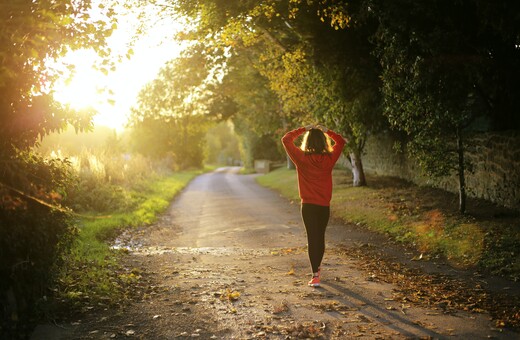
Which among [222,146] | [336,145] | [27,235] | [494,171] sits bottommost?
[494,171]

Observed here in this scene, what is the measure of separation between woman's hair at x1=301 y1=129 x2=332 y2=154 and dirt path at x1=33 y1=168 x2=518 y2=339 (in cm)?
193

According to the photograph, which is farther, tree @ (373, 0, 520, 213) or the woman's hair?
tree @ (373, 0, 520, 213)

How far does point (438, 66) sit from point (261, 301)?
698cm

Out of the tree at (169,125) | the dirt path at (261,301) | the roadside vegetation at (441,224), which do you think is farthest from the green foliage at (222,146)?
the dirt path at (261,301)

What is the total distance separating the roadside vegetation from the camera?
8703 mm

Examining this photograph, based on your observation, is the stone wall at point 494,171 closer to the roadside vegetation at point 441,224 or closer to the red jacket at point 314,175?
the roadside vegetation at point 441,224

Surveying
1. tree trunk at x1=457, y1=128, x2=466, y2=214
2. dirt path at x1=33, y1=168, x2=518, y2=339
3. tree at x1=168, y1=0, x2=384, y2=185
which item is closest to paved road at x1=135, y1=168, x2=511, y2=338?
dirt path at x1=33, y1=168, x2=518, y2=339

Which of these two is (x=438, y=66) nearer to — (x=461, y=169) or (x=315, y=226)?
(x=461, y=169)

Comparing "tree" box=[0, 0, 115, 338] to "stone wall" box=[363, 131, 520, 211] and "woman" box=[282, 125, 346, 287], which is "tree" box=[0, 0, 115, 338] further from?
"stone wall" box=[363, 131, 520, 211]

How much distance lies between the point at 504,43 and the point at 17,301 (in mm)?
11056

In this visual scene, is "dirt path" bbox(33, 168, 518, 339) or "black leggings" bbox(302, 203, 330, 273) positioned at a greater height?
"black leggings" bbox(302, 203, 330, 273)

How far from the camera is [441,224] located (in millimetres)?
11594

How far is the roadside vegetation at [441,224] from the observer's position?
8.70m

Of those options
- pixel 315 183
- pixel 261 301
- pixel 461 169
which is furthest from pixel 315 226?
pixel 461 169
